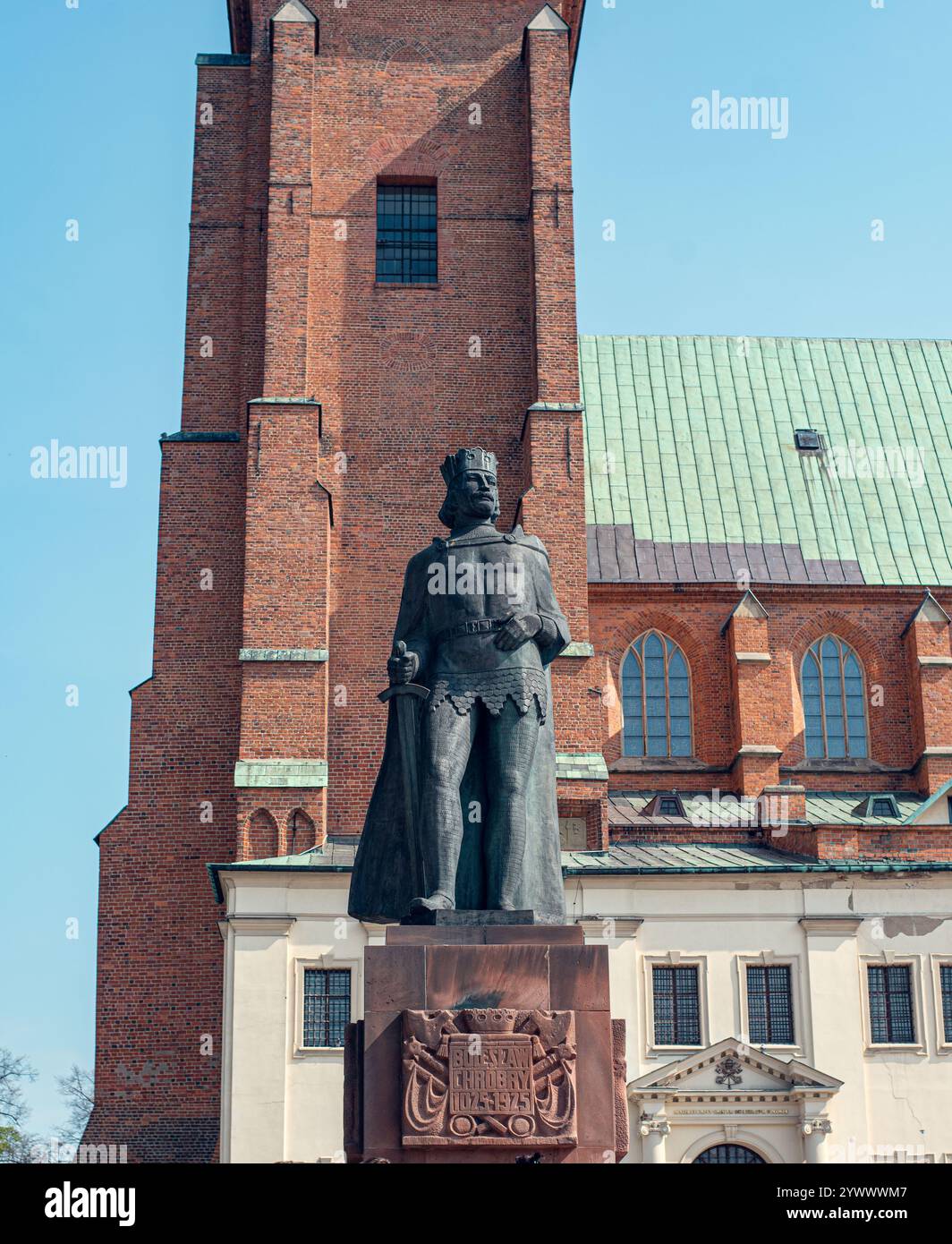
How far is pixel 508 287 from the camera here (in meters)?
36.2

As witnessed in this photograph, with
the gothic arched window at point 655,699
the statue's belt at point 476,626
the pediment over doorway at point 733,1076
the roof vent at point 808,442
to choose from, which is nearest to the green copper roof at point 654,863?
the pediment over doorway at point 733,1076

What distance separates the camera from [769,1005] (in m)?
31.4

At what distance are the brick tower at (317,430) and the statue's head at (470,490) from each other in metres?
20.0

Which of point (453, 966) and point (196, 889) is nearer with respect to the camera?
point (453, 966)

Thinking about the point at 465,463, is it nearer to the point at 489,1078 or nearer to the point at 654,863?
the point at 489,1078

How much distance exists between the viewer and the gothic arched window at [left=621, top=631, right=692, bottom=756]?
38.1m

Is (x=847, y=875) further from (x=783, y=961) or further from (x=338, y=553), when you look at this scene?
(x=338, y=553)

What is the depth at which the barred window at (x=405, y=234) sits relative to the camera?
120 ft

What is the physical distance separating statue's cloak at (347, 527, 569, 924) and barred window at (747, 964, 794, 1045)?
814 inches

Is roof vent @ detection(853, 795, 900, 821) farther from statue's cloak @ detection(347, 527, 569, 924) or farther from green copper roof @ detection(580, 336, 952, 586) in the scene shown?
statue's cloak @ detection(347, 527, 569, 924)

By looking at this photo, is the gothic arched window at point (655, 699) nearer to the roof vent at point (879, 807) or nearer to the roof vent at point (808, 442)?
the roof vent at point (879, 807)

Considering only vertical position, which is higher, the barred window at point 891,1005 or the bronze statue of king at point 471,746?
the barred window at point 891,1005
